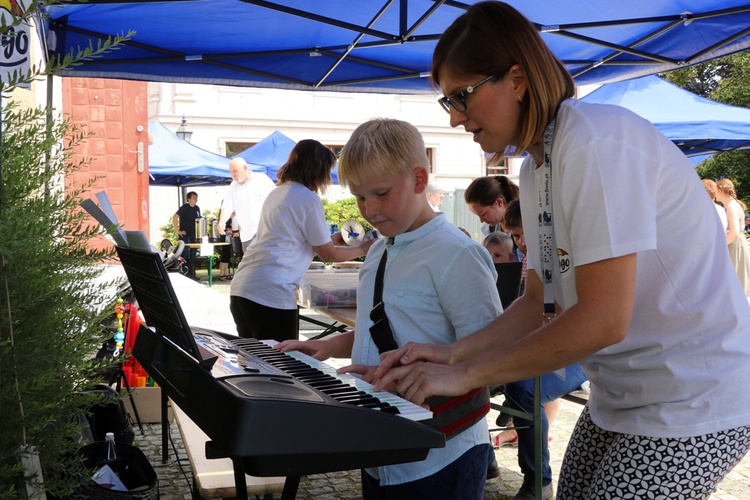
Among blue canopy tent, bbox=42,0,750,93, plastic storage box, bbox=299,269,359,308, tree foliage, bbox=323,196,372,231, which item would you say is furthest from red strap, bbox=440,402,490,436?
tree foliage, bbox=323,196,372,231

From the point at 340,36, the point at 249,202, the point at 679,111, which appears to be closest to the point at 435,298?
the point at 340,36

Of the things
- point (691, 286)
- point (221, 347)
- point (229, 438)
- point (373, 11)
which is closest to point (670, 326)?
point (691, 286)

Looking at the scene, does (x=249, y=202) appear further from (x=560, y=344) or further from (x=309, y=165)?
(x=560, y=344)

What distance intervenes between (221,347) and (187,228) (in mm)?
16880

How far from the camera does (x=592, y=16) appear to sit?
Answer: 17.5ft

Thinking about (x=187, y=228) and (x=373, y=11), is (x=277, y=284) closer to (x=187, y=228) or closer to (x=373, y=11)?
(x=373, y=11)

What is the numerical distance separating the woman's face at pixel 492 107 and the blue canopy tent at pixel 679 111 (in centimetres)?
814

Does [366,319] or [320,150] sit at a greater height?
[320,150]

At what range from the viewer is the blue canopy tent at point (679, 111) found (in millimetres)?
9383

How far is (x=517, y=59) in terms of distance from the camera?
1.57 m

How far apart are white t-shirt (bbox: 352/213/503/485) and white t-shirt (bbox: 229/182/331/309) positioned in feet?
8.37

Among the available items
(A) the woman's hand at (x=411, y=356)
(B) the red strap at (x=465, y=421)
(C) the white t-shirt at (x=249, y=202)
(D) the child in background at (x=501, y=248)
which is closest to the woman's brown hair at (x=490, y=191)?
(D) the child in background at (x=501, y=248)

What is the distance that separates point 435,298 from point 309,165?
2.80 m

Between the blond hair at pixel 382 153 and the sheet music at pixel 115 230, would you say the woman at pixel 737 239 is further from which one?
the sheet music at pixel 115 230
